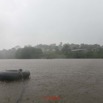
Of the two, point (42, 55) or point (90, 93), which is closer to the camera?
point (90, 93)

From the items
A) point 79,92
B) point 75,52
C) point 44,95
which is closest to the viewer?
point 44,95

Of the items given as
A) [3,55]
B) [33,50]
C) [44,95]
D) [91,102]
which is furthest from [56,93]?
[3,55]

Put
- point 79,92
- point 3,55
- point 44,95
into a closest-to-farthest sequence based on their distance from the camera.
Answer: point 44,95, point 79,92, point 3,55

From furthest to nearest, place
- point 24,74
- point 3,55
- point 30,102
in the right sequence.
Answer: point 3,55, point 24,74, point 30,102

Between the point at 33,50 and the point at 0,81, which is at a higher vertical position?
the point at 33,50

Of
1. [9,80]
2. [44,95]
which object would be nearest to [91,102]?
[44,95]

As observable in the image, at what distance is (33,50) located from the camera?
11581 centimetres

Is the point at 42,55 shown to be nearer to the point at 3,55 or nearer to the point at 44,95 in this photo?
the point at 3,55

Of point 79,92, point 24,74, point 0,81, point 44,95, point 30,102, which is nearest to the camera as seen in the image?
point 30,102

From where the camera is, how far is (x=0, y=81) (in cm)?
2734

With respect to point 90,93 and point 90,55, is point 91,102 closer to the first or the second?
point 90,93

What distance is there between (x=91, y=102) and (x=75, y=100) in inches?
54.4

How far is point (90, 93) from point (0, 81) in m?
13.9

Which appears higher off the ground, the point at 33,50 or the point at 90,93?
the point at 33,50
